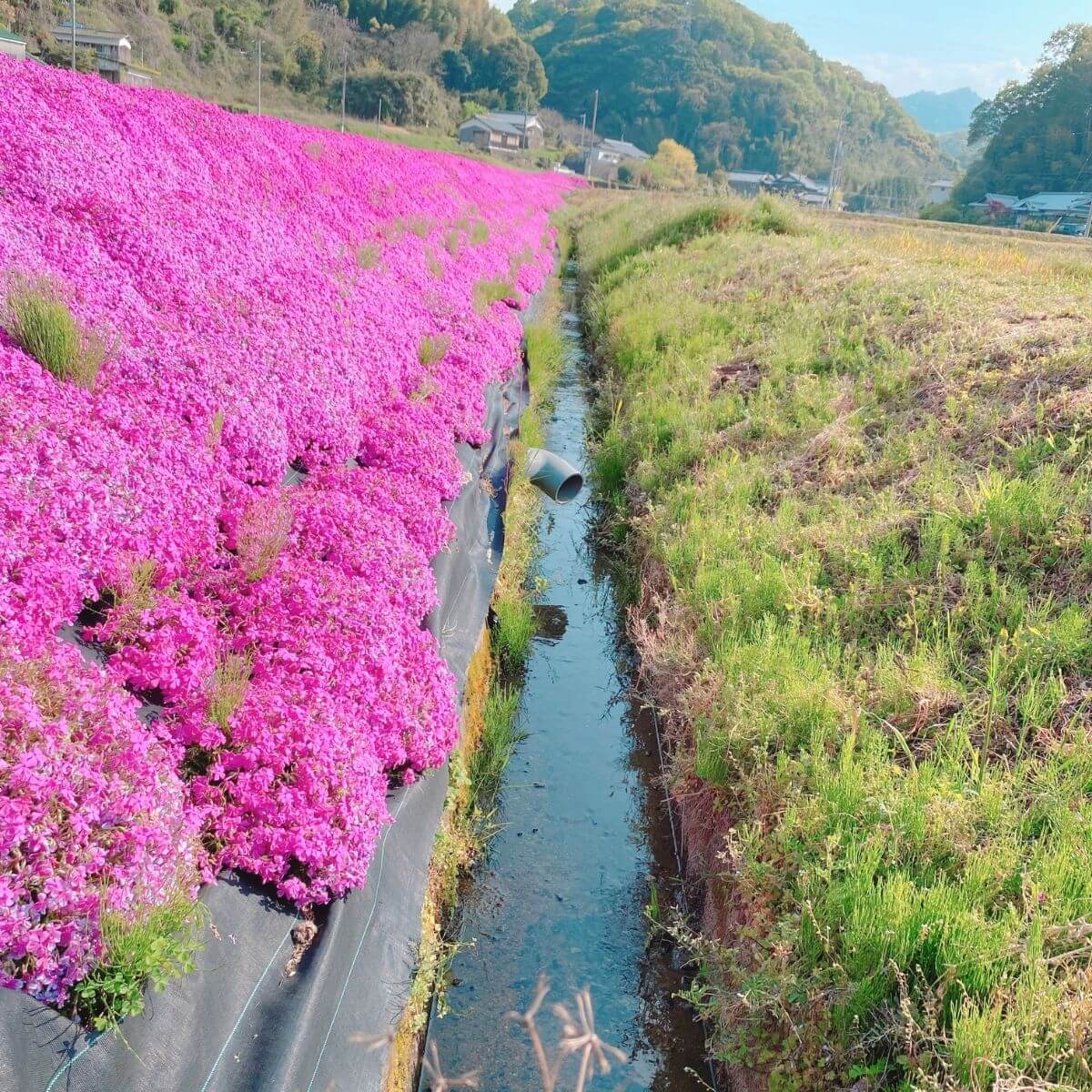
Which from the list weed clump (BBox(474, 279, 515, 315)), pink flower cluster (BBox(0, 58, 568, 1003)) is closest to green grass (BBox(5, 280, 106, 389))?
pink flower cluster (BBox(0, 58, 568, 1003))

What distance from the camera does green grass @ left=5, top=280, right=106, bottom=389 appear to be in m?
4.28

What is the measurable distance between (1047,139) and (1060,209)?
14652 mm

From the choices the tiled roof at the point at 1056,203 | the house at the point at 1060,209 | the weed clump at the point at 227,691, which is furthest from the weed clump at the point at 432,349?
the tiled roof at the point at 1056,203

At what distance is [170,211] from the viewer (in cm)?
682

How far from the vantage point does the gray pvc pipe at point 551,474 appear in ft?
31.5

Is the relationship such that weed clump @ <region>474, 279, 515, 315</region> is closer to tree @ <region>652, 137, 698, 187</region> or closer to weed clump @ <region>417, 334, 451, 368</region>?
weed clump @ <region>417, 334, 451, 368</region>

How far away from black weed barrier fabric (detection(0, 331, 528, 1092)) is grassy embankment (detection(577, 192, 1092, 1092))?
5.20 ft

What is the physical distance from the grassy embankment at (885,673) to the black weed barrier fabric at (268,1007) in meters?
1.58

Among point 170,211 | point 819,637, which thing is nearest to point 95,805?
point 819,637

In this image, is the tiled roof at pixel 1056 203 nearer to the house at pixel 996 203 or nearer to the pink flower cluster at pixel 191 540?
the house at pixel 996 203

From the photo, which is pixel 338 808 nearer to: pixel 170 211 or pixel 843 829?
pixel 843 829

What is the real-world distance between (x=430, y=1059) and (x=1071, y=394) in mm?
7212

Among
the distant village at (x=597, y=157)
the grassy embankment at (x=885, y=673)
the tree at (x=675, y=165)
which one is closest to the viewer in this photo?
the grassy embankment at (x=885, y=673)

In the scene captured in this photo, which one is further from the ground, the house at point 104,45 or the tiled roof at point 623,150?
the tiled roof at point 623,150
